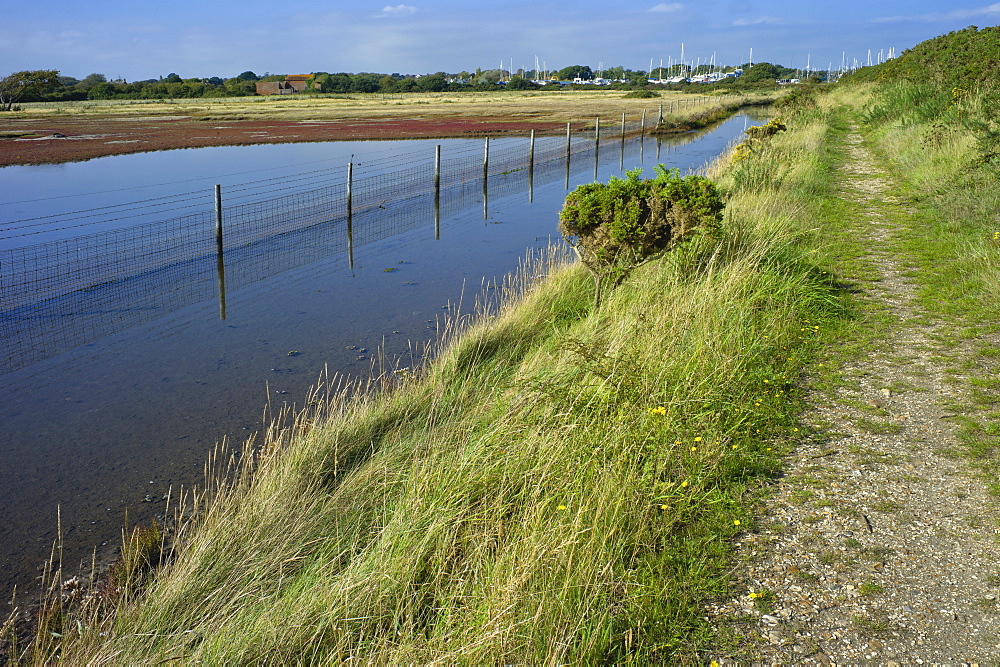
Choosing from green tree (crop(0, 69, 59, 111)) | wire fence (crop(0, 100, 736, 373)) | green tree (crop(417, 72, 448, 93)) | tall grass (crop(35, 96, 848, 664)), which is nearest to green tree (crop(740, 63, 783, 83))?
green tree (crop(417, 72, 448, 93))

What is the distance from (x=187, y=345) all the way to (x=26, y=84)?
98973 millimetres

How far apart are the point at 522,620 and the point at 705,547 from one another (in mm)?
1208

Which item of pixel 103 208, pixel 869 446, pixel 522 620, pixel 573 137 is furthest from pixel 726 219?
pixel 573 137

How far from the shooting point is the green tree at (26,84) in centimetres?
8562

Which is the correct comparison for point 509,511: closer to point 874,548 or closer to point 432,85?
point 874,548

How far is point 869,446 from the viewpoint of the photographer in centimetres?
538

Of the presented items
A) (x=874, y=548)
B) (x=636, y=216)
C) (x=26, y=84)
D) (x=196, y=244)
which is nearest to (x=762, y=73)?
(x=26, y=84)

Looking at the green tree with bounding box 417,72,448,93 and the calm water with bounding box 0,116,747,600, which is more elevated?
the green tree with bounding box 417,72,448,93

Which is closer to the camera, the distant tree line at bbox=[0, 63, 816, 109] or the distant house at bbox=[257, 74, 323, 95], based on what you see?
the distant tree line at bbox=[0, 63, 816, 109]

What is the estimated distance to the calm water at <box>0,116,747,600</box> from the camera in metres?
6.36

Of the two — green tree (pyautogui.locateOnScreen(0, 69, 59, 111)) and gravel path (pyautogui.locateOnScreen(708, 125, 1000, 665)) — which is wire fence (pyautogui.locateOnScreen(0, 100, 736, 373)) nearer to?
gravel path (pyautogui.locateOnScreen(708, 125, 1000, 665))

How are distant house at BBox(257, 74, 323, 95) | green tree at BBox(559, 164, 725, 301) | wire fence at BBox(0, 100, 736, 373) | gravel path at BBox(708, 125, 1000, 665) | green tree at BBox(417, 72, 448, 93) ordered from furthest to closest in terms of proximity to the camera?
green tree at BBox(417, 72, 448, 93), distant house at BBox(257, 74, 323, 95), wire fence at BBox(0, 100, 736, 373), green tree at BBox(559, 164, 725, 301), gravel path at BBox(708, 125, 1000, 665)

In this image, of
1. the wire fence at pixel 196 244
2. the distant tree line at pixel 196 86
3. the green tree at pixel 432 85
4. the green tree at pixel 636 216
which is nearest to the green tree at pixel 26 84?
the distant tree line at pixel 196 86

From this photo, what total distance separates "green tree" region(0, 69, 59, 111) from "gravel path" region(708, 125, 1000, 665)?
307 feet
